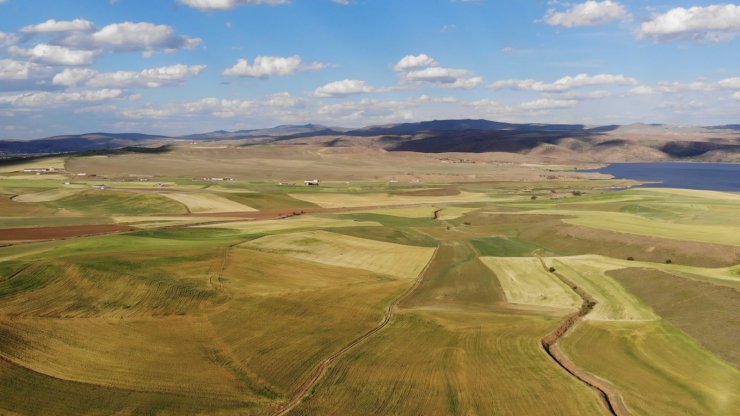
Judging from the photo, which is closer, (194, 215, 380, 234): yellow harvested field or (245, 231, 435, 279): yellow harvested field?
(245, 231, 435, 279): yellow harvested field

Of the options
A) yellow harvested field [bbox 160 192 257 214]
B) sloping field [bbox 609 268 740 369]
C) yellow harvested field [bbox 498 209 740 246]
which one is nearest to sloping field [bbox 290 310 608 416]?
sloping field [bbox 609 268 740 369]

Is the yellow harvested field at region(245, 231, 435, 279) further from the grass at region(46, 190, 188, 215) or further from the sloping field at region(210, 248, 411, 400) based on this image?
the grass at region(46, 190, 188, 215)

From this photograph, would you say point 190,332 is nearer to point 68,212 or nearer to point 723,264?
point 723,264

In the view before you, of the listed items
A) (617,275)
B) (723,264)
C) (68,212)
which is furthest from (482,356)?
(68,212)

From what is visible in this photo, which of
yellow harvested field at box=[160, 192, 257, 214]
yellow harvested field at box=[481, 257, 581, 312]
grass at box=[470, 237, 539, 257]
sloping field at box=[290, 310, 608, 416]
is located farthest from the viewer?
yellow harvested field at box=[160, 192, 257, 214]

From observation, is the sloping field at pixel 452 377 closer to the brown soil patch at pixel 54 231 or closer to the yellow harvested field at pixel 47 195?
the brown soil patch at pixel 54 231

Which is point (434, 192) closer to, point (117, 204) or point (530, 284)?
point (117, 204)
